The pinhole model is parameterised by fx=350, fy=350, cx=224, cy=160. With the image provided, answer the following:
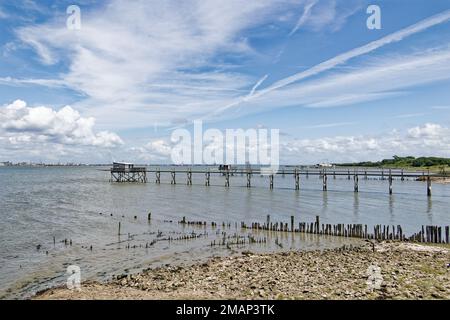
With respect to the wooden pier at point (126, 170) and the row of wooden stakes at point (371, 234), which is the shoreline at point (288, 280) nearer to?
the row of wooden stakes at point (371, 234)

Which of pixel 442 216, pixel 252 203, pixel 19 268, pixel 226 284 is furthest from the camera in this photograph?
pixel 252 203

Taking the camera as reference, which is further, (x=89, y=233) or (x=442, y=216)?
(x=442, y=216)

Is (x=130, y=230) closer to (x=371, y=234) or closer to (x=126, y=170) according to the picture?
(x=371, y=234)

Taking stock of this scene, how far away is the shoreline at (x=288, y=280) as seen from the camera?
13.4m

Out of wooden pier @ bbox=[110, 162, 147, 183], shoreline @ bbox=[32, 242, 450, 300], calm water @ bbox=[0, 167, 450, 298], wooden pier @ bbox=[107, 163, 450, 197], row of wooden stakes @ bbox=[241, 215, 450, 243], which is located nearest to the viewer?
shoreline @ bbox=[32, 242, 450, 300]

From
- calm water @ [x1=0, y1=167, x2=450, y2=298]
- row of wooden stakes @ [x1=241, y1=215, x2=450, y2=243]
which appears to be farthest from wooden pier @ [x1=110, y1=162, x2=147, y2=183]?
row of wooden stakes @ [x1=241, y1=215, x2=450, y2=243]

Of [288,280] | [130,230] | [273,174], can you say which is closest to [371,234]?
[288,280]

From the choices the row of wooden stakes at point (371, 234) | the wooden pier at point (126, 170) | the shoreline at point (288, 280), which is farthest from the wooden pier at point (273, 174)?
the shoreline at point (288, 280)

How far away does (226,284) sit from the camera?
15.0 m

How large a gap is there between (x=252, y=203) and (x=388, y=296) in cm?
4002

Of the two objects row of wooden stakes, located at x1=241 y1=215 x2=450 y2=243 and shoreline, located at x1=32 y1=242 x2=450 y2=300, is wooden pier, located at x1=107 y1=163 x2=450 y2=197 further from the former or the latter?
shoreline, located at x1=32 y1=242 x2=450 y2=300

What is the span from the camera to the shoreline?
13.4 meters
